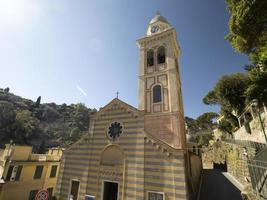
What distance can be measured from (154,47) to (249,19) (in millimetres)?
9854

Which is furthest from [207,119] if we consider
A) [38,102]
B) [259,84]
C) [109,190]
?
[38,102]

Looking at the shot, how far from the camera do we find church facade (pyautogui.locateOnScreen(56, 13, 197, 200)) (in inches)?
464

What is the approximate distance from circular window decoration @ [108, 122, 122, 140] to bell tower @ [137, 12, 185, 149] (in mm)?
2994

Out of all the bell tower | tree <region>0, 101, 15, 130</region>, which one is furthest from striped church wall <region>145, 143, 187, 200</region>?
tree <region>0, 101, 15, 130</region>

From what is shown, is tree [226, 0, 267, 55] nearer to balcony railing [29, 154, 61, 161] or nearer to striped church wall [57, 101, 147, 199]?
striped church wall [57, 101, 147, 199]

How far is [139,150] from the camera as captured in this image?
1320cm

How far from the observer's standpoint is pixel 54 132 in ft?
262

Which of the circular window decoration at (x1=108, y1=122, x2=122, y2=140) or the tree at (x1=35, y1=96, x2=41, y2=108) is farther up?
the tree at (x1=35, y1=96, x2=41, y2=108)

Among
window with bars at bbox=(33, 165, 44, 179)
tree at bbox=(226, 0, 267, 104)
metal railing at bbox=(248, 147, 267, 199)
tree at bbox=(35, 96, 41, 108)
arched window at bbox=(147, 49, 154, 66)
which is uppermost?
tree at bbox=(35, 96, 41, 108)

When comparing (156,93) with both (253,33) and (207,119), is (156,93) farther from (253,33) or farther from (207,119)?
(207,119)

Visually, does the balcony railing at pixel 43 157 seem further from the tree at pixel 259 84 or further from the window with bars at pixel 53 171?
the tree at pixel 259 84

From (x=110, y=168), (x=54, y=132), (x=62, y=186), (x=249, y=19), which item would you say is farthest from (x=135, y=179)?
(x=54, y=132)

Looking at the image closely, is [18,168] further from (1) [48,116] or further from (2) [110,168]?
(1) [48,116]

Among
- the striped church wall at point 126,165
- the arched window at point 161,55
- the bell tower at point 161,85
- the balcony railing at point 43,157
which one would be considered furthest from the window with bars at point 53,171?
the arched window at point 161,55
